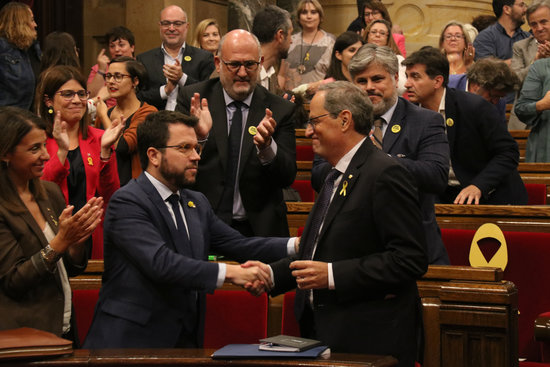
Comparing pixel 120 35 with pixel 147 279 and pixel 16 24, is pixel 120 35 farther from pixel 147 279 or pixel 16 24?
pixel 147 279

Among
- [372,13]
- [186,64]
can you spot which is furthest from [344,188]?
[372,13]

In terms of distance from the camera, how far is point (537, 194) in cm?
487

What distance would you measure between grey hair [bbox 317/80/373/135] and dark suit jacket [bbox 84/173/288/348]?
0.67 meters

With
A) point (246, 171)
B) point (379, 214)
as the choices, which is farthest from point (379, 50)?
point (379, 214)

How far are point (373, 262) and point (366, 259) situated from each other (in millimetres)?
30

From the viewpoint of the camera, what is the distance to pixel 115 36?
6.42 metres

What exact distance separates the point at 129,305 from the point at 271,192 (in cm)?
111

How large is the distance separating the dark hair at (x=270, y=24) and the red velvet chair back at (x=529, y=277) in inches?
71.6

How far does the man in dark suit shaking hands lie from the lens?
2.60 metres

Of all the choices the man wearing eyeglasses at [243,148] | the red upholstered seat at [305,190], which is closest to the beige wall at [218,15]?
the red upholstered seat at [305,190]

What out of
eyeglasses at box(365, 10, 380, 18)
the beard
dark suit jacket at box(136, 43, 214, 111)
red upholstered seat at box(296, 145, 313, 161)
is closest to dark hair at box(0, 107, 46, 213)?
the beard

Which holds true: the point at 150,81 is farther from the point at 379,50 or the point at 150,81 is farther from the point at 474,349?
the point at 474,349

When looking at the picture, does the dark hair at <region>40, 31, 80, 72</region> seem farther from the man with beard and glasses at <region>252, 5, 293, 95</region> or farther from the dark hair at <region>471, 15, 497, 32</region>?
the dark hair at <region>471, 15, 497, 32</region>

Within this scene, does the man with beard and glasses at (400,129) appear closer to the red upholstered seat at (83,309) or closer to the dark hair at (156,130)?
the dark hair at (156,130)
